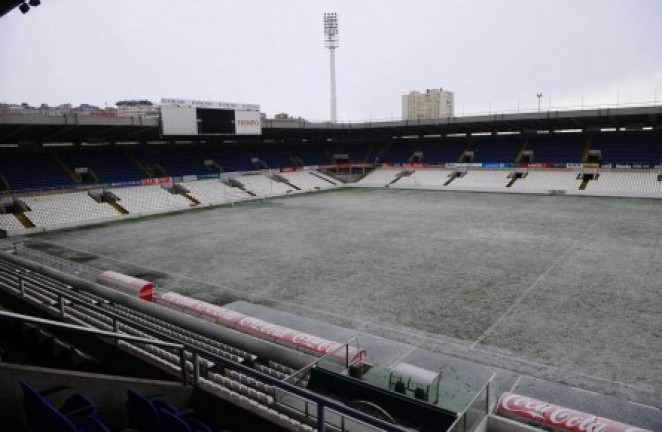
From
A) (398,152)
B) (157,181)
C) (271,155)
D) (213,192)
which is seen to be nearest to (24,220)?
(157,181)

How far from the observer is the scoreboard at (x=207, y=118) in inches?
1799

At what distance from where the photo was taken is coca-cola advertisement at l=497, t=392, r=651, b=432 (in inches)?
340

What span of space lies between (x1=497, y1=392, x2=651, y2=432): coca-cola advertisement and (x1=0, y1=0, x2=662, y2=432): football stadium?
0.15ft

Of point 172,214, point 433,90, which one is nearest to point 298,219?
point 172,214

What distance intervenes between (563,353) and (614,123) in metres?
51.7

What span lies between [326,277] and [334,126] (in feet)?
149

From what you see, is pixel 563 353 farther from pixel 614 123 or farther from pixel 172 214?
pixel 614 123

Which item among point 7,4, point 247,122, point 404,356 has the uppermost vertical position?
point 7,4

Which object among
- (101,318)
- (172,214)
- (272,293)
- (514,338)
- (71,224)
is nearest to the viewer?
(101,318)

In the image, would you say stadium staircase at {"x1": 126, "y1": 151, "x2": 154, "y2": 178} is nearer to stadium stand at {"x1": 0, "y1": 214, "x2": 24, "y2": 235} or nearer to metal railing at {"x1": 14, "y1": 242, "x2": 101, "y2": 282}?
stadium stand at {"x1": 0, "y1": 214, "x2": 24, "y2": 235}

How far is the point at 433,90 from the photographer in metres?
196

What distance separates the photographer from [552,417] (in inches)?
363

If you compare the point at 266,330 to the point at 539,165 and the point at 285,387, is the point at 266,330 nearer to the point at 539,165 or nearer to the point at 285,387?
the point at 285,387

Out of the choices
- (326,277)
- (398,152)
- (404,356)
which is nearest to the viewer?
(404,356)
